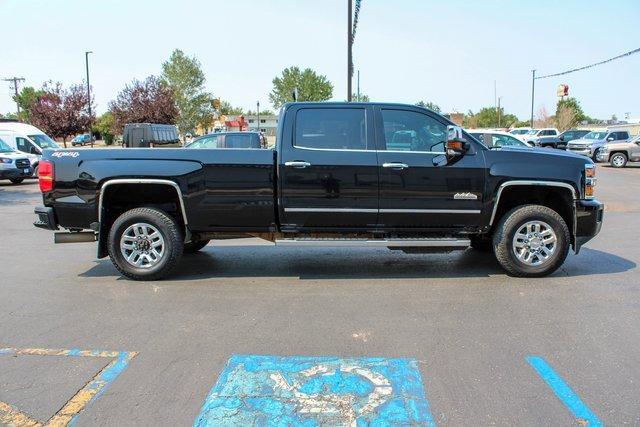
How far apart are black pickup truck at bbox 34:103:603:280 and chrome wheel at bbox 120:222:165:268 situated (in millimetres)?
12

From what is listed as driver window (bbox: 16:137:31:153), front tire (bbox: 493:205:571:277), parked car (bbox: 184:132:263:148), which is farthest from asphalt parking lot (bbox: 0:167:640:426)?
driver window (bbox: 16:137:31:153)

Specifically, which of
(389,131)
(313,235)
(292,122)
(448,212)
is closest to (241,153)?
(292,122)

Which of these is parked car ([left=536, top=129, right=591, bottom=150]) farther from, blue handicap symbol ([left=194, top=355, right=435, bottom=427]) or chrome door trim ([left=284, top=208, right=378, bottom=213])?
blue handicap symbol ([left=194, top=355, right=435, bottom=427])

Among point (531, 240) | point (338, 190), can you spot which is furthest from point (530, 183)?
point (338, 190)

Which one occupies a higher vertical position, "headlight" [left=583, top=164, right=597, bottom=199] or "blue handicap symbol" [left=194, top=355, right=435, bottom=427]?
"headlight" [left=583, top=164, right=597, bottom=199]

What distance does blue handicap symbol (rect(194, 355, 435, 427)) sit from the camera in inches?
128

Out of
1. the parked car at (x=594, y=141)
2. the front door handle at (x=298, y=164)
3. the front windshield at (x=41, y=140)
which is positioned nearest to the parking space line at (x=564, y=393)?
the front door handle at (x=298, y=164)

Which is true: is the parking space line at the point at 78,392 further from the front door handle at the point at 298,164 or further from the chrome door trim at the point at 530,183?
the chrome door trim at the point at 530,183

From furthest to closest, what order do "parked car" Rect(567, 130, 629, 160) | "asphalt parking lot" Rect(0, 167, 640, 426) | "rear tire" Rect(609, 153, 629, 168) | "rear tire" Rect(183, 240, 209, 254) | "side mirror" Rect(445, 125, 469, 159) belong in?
"parked car" Rect(567, 130, 629, 160) → "rear tire" Rect(609, 153, 629, 168) → "rear tire" Rect(183, 240, 209, 254) → "side mirror" Rect(445, 125, 469, 159) → "asphalt parking lot" Rect(0, 167, 640, 426)

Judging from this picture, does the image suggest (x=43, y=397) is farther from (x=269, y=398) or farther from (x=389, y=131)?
(x=389, y=131)

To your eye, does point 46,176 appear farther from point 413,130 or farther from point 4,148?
point 4,148

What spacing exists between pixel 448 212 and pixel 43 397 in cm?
442

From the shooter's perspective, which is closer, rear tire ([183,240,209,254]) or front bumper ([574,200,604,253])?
front bumper ([574,200,604,253])

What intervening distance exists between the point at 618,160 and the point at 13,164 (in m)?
27.1
